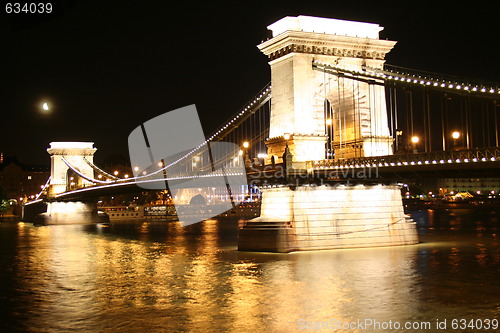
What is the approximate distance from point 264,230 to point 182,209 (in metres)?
47.6

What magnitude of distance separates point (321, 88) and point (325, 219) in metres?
7.90

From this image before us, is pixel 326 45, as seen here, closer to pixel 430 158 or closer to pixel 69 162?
pixel 430 158

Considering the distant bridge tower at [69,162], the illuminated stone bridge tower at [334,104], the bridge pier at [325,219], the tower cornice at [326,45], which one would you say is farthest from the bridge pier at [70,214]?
the bridge pier at [325,219]

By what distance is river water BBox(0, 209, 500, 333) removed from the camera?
14.9 m

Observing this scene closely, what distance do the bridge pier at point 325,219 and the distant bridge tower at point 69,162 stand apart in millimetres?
50658

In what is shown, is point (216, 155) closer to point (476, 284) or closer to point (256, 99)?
point (256, 99)

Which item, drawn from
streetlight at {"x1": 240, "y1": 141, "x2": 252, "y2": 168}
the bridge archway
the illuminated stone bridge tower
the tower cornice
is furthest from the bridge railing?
the bridge archway

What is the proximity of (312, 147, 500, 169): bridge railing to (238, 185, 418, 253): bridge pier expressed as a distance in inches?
56.6

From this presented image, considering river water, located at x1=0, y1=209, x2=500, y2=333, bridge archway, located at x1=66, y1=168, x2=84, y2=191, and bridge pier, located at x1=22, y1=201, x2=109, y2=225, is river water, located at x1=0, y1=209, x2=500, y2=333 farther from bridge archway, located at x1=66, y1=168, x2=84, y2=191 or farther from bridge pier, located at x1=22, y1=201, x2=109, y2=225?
bridge archway, located at x1=66, y1=168, x2=84, y2=191

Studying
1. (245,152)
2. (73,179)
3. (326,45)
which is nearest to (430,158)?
(326,45)

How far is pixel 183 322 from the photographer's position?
14883 mm

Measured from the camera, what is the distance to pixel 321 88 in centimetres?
3238

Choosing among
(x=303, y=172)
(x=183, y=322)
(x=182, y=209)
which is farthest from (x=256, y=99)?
(x=182, y=209)

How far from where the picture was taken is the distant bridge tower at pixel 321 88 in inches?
1256
